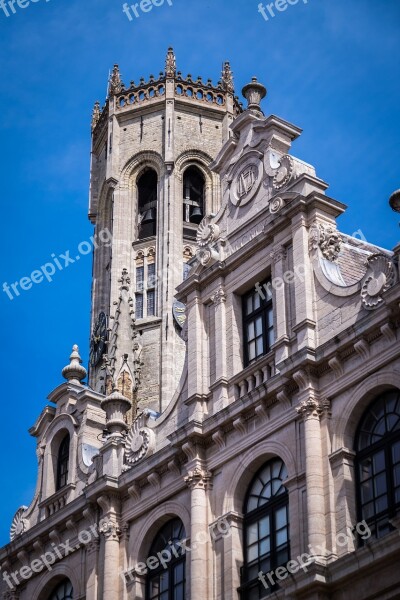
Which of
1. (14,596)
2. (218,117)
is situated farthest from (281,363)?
(218,117)

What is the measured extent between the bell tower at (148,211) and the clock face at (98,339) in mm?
78

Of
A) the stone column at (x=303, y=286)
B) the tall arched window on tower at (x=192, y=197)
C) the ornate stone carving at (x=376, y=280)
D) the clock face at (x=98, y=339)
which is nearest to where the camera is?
the ornate stone carving at (x=376, y=280)

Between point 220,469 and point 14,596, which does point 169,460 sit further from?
point 14,596

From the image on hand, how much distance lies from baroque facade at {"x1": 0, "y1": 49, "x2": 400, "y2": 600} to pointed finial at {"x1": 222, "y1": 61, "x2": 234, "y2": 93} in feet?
132

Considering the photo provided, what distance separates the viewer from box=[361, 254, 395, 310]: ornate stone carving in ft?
97.0

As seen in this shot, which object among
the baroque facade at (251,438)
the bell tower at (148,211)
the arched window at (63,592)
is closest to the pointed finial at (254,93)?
the baroque facade at (251,438)

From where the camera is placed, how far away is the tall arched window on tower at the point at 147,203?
2943 inches

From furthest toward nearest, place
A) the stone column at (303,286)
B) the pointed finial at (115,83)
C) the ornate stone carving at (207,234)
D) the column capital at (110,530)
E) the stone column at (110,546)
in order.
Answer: the pointed finial at (115,83)
the ornate stone carving at (207,234)
the column capital at (110,530)
the stone column at (110,546)
the stone column at (303,286)

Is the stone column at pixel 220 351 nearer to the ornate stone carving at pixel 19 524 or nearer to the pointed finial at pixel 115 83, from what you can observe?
the ornate stone carving at pixel 19 524

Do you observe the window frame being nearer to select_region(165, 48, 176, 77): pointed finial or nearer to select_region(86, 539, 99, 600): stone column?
select_region(86, 539, 99, 600): stone column

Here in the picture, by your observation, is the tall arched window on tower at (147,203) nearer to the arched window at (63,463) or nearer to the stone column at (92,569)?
the arched window at (63,463)

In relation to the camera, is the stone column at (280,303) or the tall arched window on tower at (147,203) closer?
the stone column at (280,303)

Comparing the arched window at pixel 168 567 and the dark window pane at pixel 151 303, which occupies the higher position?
the dark window pane at pixel 151 303

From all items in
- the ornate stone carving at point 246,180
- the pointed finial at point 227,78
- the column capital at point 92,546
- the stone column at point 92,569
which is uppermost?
the pointed finial at point 227,78
